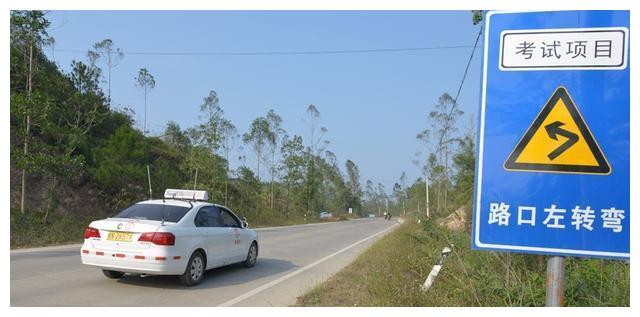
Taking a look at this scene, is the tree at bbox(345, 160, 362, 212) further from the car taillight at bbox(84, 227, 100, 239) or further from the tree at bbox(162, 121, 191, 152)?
the car taillight at bbox(84, 227, 100, 239)

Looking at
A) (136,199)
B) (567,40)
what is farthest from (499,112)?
(136,199)

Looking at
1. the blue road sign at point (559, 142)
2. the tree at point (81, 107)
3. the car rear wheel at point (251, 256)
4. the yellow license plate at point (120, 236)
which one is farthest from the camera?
the tree at point (81, 107)

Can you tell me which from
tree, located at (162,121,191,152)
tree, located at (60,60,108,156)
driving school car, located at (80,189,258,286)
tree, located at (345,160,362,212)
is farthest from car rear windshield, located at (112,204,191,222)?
tree, located at (345,160,362,212)

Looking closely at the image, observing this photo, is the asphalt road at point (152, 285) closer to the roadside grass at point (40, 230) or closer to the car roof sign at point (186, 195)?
the car roof sign at point (186, 195)

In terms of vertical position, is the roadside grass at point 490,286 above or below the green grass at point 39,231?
above

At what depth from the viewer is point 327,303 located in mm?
6875

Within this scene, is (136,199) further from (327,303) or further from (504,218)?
A: (504,218)

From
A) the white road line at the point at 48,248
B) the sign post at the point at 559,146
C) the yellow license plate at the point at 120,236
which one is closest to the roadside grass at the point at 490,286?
the yellow license plate at the point at 120,236

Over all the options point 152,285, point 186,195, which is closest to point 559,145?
point 152,285

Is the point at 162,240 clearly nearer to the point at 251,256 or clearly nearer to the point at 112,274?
the point at 112,274

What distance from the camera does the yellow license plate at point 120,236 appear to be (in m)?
7.84

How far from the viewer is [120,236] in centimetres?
789

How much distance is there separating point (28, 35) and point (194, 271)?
12509 millimetres

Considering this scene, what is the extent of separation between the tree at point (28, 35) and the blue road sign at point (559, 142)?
1644 centimetres
